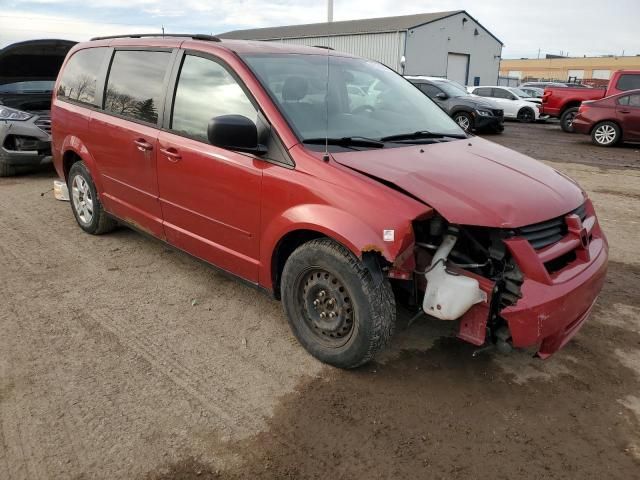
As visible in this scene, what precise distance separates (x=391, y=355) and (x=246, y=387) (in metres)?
0.95

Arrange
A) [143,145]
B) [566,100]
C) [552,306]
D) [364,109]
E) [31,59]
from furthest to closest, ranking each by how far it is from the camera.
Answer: [566,100] < [31,59] < [143,145] < [364,109] < [552,306]

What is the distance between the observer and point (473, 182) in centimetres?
285

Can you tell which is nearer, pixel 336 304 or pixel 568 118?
pixel 336 304

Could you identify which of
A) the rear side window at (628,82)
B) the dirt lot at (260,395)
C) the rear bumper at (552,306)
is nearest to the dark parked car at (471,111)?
the rear side window at (628,82)

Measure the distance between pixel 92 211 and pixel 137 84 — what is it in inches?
60.5

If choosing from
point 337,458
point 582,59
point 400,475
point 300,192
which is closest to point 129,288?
point 300,192

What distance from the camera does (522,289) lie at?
101 inches

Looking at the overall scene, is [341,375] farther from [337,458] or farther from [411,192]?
[411,192]

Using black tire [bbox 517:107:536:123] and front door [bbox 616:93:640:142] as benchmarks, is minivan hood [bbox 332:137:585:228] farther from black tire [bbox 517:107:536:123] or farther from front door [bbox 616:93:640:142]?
black tire [bbox 517:107:536:123]

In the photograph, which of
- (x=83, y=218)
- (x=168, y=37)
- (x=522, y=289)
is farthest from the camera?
(x=83, y=218)

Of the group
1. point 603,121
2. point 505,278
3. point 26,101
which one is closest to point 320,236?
point 505,278

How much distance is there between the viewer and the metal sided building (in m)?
33.0

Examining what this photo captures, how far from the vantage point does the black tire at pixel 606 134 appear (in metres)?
12.9

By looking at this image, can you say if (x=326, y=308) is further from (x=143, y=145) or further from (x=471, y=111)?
(x=471, y=111)
